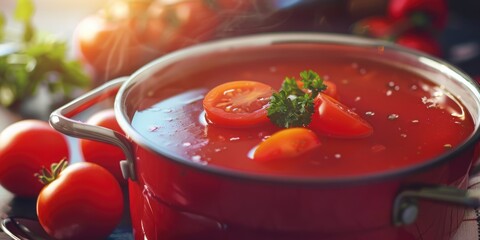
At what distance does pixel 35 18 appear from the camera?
8.95 ft

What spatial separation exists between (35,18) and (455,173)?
2.04 meters

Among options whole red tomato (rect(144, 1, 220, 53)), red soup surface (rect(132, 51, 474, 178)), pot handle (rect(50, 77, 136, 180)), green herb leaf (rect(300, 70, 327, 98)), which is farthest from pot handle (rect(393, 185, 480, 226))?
whole red tomato (rect(144, 1, 220, 53))

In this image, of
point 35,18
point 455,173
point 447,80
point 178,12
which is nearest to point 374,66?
point 447,80

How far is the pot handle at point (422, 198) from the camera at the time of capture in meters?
1.02

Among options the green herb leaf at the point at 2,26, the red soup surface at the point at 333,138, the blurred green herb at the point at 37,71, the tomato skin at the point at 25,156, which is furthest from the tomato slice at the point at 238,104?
the green herb leaf at the point at 2,26

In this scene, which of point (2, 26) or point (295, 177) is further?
point (2, 26)

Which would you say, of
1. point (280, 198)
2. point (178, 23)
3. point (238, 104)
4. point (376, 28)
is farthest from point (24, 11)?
point (280, 198)

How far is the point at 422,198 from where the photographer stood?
1058 millimetres

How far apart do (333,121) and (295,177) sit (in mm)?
276

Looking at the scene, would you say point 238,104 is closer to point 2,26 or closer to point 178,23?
point 178,23

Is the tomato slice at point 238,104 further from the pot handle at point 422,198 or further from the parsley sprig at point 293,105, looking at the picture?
the pot handle at point 422,198

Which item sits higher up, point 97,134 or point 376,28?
point 376,28

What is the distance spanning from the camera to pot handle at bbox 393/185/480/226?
40.1 inches

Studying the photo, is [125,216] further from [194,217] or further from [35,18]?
A: [35,18]
